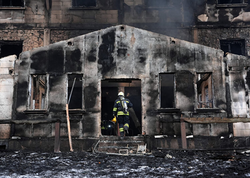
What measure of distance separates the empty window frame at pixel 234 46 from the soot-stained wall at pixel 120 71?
5.36m

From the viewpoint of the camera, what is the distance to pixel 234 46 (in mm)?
16141

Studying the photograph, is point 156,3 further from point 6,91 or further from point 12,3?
point 6,91

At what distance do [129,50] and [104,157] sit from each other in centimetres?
464

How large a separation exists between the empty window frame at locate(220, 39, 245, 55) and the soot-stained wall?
211 inches

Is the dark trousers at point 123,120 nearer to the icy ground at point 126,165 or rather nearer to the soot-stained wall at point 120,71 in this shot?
the soot-stained wall at point 120,71

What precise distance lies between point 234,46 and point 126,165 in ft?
38.7

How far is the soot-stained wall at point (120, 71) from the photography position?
10734 millimetres

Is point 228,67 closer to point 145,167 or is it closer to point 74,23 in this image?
point 145,167

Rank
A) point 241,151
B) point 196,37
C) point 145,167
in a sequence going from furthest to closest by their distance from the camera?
point 196,37, point 241,151, point 145,167

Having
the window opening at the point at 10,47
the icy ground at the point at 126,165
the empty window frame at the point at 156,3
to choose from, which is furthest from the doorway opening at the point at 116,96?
the icy ground at the point at 126,165

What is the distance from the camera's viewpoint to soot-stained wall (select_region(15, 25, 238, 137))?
35.2ft

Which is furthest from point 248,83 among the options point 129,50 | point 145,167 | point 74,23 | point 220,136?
point 74,23

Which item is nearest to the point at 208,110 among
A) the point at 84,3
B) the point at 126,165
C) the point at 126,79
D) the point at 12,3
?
the point at 126,79

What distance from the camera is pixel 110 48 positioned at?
1121 cm
